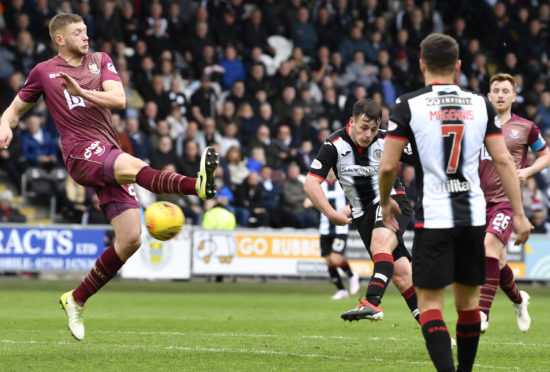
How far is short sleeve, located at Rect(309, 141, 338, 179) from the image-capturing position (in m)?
8.80

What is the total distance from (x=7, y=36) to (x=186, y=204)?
5.31 meters

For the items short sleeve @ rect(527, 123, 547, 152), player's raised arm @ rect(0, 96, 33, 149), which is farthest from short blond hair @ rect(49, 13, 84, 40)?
short sleeve @ rect(527, 123, 547, 152)

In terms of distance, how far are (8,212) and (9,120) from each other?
35.0 feet

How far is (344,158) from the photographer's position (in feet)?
29.6

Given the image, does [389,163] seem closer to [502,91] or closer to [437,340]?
[437,340]

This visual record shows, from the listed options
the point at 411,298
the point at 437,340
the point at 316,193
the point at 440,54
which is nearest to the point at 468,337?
the point at 437,340

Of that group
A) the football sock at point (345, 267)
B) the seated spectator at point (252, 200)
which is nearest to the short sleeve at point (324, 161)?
the football sock at point (345, 267)

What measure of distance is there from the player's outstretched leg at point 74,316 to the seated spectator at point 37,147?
11370mm

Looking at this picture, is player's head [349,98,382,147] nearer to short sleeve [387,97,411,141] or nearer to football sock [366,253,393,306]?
football sock [366,253,393,306]

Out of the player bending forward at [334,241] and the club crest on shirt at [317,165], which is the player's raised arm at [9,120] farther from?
the player bending forward at [334,241]

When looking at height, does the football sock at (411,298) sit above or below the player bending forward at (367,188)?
below

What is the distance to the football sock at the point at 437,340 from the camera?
5.50m

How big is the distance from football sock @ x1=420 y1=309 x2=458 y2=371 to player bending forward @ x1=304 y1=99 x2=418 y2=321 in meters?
2.74

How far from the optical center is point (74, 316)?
318 inches
